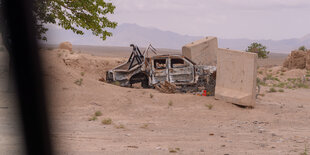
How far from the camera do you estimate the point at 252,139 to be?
26.4 ft

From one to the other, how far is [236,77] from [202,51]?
18.5 ft

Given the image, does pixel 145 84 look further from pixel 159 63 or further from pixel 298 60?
pixel 298 60

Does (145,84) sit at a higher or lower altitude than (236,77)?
lower

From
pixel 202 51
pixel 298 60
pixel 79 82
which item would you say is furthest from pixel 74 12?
pixel 298 60

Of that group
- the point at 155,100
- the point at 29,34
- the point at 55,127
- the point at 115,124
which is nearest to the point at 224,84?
the point at 155,100

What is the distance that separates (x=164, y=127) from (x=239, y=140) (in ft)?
6.95

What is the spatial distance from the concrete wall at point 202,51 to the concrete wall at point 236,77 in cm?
452

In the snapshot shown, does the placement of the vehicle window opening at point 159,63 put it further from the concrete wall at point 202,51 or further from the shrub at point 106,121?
the shrub at point 106,121

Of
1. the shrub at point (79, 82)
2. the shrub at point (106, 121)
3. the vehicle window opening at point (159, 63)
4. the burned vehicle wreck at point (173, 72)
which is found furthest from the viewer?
the vehicle window opening at point (159, 63)

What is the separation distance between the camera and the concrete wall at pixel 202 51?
17812 millimetres

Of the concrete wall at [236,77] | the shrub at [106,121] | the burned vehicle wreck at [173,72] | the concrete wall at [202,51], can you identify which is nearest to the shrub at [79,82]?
the burned vehicle wreck at [173,72]

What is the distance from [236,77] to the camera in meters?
12.5

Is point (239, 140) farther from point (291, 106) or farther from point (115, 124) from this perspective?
point (291, 106)

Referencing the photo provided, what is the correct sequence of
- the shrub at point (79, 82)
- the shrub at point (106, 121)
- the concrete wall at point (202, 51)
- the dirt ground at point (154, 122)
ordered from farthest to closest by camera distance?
the concrete wall at point (202, 51) < the shrub at point (79, 82) < the shrub at point (106, 121) < the dirt ground at point (154, 122)
